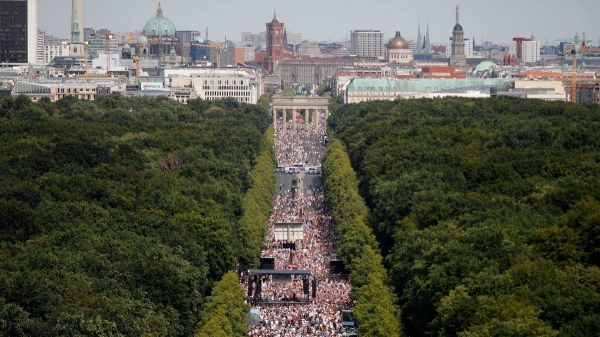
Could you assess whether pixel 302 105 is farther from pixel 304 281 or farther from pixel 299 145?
pixel 304 281

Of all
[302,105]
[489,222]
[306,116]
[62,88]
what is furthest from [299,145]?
[489,222]

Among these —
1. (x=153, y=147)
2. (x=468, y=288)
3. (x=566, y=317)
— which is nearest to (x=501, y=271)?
(x=468, y=288)

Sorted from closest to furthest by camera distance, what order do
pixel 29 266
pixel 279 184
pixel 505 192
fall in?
pixel 29 266 < pixel 505 192 < pixel 279 184

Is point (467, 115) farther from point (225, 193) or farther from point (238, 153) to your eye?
point (225, 193)

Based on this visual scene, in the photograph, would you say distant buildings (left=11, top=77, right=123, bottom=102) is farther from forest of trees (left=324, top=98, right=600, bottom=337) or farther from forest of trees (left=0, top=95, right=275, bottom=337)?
forest of trees (left=324, top=98, right=600, bottom=337)

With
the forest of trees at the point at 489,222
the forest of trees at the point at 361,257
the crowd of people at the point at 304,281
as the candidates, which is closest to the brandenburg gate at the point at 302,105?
the forest of trees at the point at 489,222

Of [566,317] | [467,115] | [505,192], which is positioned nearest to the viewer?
[566,317]

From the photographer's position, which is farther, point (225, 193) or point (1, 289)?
point (225, 193)
